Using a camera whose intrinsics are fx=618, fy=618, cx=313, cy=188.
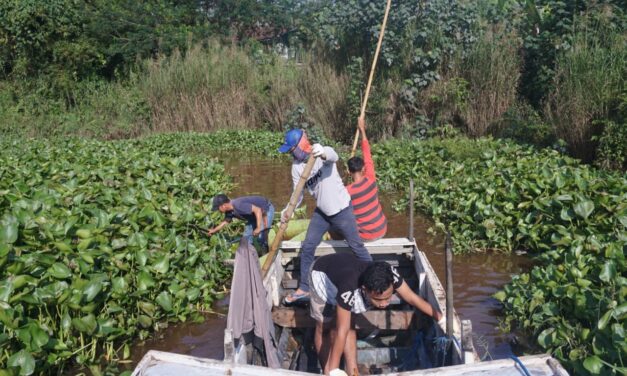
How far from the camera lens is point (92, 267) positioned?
431cm

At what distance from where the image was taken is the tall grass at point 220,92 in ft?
54.2

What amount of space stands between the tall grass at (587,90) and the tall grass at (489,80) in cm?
192

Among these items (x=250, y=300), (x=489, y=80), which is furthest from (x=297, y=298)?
(x=489, y=80)

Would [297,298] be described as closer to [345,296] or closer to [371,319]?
[371,319]

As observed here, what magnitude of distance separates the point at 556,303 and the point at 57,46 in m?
19.8

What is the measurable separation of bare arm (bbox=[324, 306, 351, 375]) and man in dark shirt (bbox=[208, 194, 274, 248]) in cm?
231

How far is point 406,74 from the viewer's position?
533 inches

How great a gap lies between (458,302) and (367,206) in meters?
1.23

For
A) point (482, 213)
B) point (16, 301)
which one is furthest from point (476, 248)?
point (16, 301)

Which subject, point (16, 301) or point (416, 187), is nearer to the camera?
point (16, 301)

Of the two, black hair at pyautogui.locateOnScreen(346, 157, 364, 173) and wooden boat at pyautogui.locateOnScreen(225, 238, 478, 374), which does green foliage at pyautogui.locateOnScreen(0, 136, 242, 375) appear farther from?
black hair at pyautogui.locateOnScreen(346, 157, 364, 173)

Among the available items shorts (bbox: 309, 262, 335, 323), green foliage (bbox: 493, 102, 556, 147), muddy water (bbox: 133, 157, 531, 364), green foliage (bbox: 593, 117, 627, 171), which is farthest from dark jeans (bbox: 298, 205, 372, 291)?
green foliage (bbox: 493, 102, 556, 147)

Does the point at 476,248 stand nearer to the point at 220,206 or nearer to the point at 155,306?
the point at 220,206

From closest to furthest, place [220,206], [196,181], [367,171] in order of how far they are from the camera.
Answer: [367,171]
[220,206]
[196,181]
